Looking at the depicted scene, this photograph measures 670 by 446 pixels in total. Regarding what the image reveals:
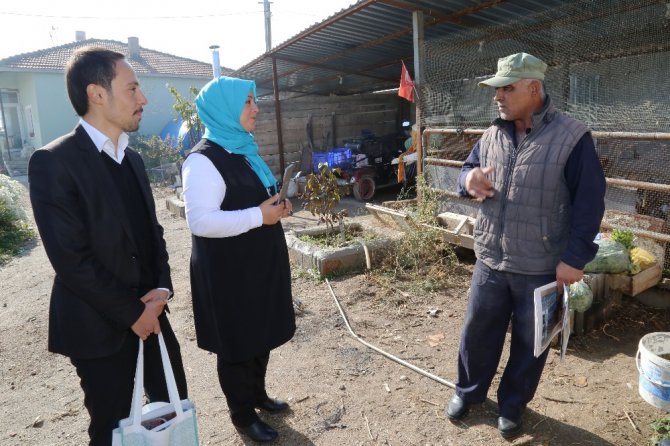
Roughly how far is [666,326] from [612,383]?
3.92ft

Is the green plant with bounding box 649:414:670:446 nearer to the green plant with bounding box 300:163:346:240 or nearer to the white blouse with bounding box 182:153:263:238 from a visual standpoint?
the white blouse with bounding box 182:153:263:238

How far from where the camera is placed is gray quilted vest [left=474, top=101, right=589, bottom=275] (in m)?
2.38

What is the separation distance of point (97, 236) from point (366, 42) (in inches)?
296

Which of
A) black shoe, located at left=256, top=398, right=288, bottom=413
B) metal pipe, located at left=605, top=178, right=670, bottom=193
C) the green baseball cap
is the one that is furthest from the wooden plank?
black shoe, located at left=256, top=398, right=288, bottom=413

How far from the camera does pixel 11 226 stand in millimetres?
9031

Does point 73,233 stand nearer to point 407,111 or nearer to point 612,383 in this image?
point 612,383

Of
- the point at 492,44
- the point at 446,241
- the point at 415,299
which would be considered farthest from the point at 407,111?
the point at 415,299

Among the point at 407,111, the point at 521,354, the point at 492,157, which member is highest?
the point at 407,111

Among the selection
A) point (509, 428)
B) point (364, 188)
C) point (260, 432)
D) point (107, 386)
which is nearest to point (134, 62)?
point (364, 188)

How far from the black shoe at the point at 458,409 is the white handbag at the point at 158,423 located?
1.63m

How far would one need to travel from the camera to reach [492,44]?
6.89m

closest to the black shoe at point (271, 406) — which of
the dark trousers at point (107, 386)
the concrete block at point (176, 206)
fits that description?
the dark trousers at point (107, 386)

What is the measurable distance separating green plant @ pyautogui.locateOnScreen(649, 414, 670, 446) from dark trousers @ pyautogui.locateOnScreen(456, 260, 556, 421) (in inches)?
25.6

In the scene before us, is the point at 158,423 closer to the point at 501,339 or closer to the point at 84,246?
the point at 84,246
